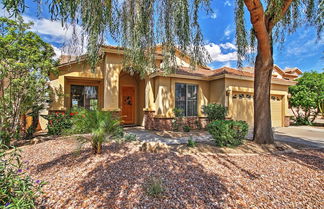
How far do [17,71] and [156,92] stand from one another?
250 inches

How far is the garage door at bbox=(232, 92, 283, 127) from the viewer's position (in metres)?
10.9

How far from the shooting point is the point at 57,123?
787 centimetres

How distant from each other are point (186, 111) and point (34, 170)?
8068 mm

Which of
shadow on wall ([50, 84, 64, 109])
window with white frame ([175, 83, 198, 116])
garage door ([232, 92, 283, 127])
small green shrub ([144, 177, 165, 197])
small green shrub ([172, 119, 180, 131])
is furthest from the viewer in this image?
garage door ([232, 92, 283, 127])

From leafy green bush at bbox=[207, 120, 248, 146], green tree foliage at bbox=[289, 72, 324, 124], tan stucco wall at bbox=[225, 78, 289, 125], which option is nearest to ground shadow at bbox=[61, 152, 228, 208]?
leafy green bush at bbox=[207, 120, 248, 146]

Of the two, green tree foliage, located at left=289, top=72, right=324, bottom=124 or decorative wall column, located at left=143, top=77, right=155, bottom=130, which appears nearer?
decorative wall column, located at left=143, top=77, right=155, bottom=130

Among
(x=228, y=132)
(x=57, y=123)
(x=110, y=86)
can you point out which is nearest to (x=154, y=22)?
(x=228, y=132)

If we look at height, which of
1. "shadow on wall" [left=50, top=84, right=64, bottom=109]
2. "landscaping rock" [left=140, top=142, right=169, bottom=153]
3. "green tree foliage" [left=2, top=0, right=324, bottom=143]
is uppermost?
"green tree foliage" [left=2, top=0, right=324, bottom=143]

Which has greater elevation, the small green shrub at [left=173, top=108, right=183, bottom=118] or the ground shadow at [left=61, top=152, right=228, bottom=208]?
the small green shrub at [left=173, top=108, right=183, bottom=118]

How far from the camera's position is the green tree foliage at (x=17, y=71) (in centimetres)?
593

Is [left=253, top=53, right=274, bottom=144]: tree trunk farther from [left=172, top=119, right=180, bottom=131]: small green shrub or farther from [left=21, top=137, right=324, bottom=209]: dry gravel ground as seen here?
[left=172, top=119, right=180, bottom=131]: small green shrub

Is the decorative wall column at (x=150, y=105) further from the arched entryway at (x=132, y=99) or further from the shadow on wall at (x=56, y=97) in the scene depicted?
the shadow on wall at (x=56, y=97)

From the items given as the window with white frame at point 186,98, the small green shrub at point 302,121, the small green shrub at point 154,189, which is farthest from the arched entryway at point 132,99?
the small green shrub at point 302,121

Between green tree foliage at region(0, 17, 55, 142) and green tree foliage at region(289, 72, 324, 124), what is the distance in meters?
17.4
